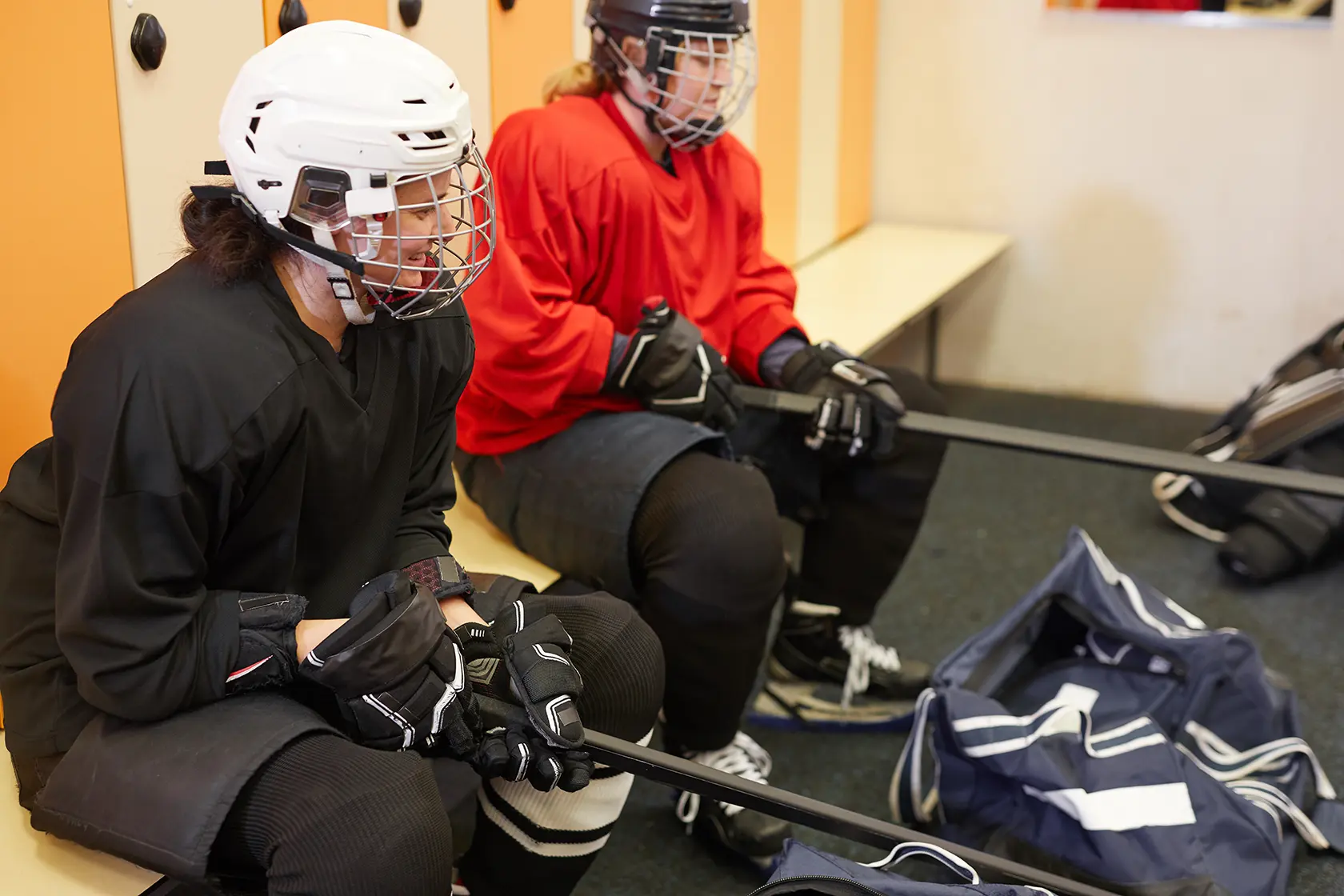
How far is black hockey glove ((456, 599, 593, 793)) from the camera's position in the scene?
1376 mm

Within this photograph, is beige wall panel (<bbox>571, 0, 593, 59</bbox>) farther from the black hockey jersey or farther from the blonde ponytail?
the black hockey jersey

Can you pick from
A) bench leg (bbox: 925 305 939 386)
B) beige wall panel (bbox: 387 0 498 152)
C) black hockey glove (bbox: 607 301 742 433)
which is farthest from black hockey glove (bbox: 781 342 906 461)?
bench leg (bbox: 925 305 939 386)

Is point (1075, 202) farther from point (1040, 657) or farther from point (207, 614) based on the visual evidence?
point (207, 614)

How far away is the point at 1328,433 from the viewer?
2.65 meters

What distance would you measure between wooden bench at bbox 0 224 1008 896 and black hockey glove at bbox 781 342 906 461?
445mm

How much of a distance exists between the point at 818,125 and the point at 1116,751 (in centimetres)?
182

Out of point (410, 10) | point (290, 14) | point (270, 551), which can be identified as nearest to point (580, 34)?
point (410, 10)

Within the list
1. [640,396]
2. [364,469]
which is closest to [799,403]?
[640,396]

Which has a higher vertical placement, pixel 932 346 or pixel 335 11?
pixel 335 11

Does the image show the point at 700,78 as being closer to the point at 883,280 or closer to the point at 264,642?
the point at 264,642

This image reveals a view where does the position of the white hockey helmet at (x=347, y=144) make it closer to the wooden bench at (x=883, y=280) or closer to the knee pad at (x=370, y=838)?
the knee pad at (x=370, y=838)

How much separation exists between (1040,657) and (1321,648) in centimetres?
58

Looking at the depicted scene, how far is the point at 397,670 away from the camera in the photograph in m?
1.29

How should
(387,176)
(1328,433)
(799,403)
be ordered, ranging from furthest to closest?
(1328,433) < (799,403) < (387,176)
